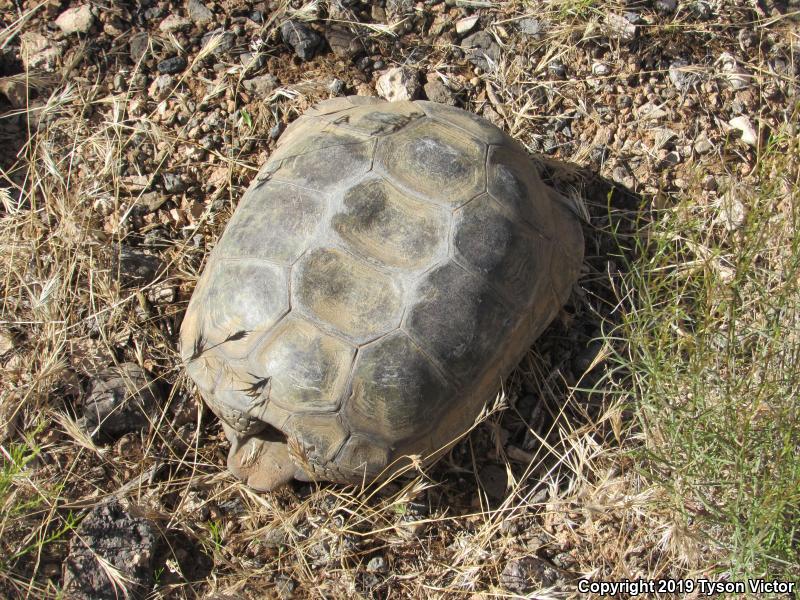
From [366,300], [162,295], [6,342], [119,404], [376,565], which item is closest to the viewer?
[366,300]

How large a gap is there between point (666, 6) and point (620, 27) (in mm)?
268

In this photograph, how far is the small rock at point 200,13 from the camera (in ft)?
12.5

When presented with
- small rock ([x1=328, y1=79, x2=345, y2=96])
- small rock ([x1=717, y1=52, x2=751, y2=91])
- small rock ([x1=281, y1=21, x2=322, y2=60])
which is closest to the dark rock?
small rock ([x1=328, y1=79, x2=345, y2=96])

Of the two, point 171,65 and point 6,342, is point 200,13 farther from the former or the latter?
point 6,342

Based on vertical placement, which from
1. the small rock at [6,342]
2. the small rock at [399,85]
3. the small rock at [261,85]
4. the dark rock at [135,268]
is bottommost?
the small rock at [6,342]

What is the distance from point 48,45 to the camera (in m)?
3.78

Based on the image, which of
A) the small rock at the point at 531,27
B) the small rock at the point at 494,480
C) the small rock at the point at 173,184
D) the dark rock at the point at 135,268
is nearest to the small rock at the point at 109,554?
the dark rock at the point at 135,268

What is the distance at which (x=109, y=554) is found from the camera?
9.41 feet

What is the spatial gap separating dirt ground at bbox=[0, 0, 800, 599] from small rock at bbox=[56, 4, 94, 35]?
14 millimetres

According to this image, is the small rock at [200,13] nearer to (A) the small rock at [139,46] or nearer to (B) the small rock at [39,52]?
(A) the small rock at [139,46]

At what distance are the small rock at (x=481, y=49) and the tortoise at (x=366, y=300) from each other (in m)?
0.97

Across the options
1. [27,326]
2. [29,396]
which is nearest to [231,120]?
[27,326]

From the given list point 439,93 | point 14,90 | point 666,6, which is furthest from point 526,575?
point 14,90

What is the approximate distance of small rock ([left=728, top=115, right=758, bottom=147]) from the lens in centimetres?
367
